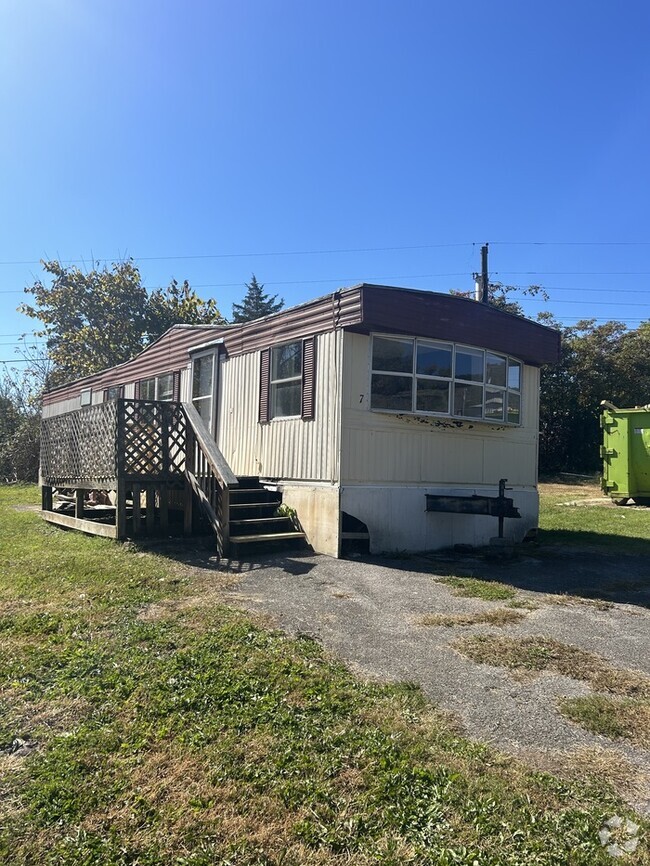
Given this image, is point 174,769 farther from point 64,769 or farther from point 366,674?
point 366,674

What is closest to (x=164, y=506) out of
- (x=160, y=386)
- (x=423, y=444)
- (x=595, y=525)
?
(x=423, y=444)

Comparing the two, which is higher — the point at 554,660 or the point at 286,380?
the point at 286,380

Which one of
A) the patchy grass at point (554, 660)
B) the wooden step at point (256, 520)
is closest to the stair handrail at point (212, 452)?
the wooden step at point (256, 520)

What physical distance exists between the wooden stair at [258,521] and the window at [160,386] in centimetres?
388

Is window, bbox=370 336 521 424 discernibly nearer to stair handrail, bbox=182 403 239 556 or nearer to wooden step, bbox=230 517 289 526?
wooden step, bbox=230 517 289 526

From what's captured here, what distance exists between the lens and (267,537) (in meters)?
7.73

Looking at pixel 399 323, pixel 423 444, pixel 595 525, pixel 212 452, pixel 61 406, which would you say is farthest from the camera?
pixel 61 406

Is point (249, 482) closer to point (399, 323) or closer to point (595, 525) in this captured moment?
point (399, 323)

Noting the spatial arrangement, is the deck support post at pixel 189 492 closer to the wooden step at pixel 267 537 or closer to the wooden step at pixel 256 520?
the wooden step at pixel 256 520

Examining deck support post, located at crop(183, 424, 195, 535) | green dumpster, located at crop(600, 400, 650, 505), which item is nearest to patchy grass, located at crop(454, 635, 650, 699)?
deck support post, located at crop(183, 424, 195, 535)

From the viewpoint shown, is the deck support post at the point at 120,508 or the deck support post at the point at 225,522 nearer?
the deck support post at the point at 225,522

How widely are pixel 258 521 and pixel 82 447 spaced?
3668mm

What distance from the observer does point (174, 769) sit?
8.03ft

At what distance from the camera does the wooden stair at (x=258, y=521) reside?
771 cm
